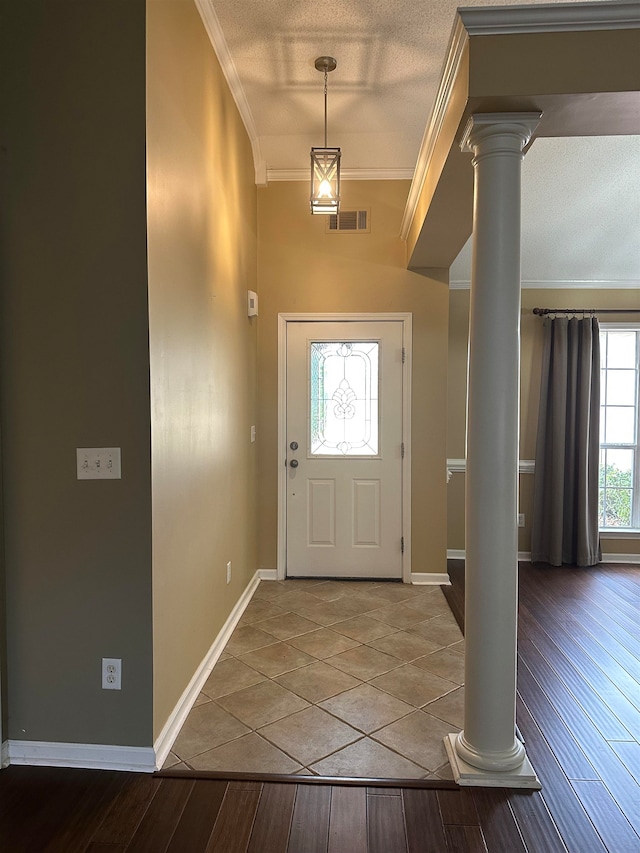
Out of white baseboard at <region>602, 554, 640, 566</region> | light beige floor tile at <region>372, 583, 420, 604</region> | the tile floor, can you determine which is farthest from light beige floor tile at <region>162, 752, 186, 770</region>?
white baseboard at <region>602, 554, 640, 566</region>

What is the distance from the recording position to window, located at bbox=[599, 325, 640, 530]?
5184 mm

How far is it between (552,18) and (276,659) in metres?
2.90

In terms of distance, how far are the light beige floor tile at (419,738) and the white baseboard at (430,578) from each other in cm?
185

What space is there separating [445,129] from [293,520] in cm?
287

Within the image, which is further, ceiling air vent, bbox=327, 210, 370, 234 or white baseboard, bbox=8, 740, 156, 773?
ceiling air vent, bbox=327, 210, 370, 234

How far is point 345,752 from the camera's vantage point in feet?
7.22

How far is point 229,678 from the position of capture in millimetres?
2807

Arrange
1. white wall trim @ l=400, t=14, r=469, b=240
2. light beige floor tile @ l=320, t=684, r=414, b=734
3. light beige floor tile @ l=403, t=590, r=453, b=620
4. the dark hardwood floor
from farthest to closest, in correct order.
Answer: light beige floor tile @ l=403, t=590, r=453, b=620 < light beige floor tile @ l=320, t=684, r=414, b=734 < white wall trim @ l=400, t=14, r=469, b=240 < the dark hardwood floor

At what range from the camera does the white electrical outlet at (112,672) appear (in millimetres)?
2082

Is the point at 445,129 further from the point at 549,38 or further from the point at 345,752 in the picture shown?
the point at 345,752

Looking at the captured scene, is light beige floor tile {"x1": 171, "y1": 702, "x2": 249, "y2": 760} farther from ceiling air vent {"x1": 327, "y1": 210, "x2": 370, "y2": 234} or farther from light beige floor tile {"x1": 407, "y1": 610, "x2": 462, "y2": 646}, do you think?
ceiling air vent {"x1": 327, "y1": 210, "x2": 370, "y2": 234}

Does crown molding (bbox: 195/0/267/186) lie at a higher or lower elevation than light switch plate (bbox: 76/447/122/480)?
higher

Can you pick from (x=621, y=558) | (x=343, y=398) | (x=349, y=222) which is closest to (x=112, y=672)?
(x=343, y=398)

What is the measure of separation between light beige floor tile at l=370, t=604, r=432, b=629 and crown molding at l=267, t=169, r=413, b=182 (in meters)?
2.99
